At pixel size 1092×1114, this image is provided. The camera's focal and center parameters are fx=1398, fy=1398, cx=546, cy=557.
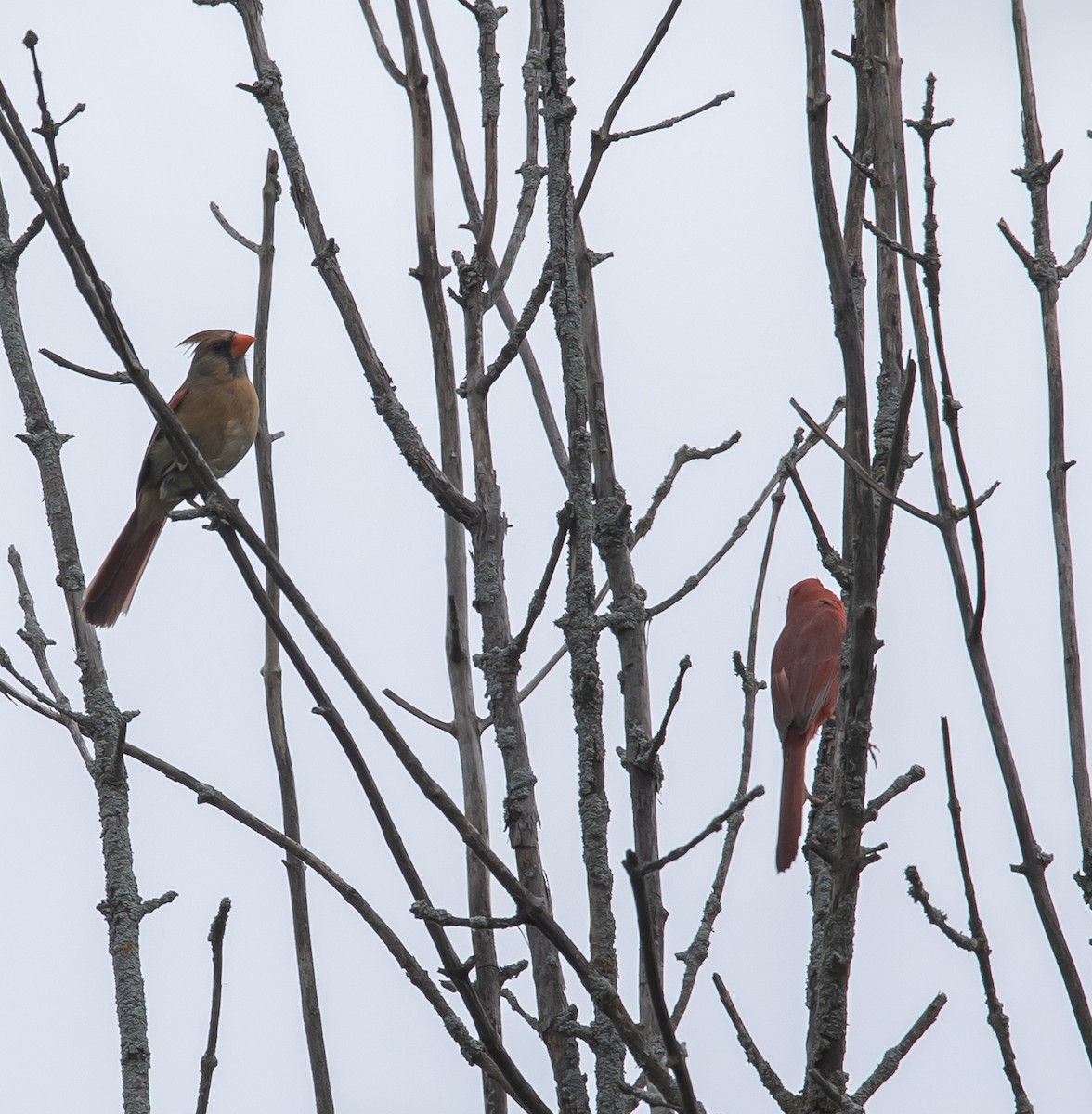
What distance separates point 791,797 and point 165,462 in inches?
105

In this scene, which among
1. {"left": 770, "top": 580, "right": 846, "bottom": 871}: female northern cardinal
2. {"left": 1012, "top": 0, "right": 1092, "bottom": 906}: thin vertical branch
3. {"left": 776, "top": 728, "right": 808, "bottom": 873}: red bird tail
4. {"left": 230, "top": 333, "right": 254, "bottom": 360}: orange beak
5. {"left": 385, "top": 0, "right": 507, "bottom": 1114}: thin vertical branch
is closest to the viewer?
{"left": 1012, "top": 0, "right": 1092, "bottom": 906}: thin vertical branch

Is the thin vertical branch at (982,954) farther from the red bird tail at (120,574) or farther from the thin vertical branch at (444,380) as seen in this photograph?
the red bird tail at (120,574)

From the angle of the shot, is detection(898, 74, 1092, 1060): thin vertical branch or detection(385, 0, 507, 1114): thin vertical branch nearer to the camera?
detection(898, 74, 1092, 1060): thin vertical branch

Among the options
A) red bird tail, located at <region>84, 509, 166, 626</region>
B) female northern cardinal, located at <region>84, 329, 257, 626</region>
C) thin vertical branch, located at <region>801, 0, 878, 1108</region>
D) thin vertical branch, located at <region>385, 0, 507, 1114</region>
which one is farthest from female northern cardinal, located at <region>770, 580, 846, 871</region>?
thin vertical branch, located at <region>801, 0, 878, 1108</region>

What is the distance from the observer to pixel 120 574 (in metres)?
5.41

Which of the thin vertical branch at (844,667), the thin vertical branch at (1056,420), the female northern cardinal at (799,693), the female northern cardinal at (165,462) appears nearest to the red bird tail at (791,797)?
the female northern cardinal at (799,693)

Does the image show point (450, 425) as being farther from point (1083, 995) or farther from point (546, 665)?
point (1083, 995)

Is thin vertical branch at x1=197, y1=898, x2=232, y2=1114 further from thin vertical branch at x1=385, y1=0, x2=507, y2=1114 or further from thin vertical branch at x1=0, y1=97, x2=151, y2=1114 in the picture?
thin vertical branch at x1=385, y1=0, x2=507, y2=1114

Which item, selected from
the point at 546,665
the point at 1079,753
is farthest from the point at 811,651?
the point at 1079,753

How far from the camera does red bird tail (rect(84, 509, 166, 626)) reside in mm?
5348

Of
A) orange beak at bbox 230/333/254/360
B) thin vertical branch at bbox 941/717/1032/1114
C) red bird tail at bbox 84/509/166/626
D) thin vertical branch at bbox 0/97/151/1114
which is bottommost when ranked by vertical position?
thin vertical branch at bbox 941/717/1032/1114

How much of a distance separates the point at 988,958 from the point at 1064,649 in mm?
483

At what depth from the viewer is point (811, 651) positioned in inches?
215

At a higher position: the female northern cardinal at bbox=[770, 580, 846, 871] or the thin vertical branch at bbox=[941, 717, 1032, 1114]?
the female northern cardinal at bbox=[770, 580, 846, 871]
